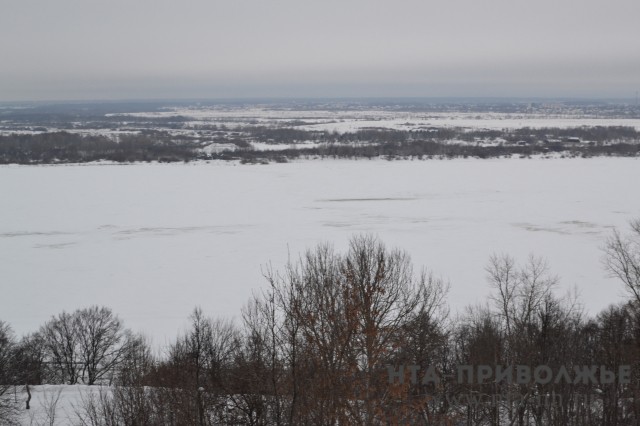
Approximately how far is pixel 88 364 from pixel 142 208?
21.7m

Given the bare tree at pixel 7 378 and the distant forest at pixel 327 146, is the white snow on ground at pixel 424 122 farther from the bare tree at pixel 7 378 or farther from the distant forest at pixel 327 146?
the bare tree at pixel 7 378

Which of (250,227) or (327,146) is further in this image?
(327,146)

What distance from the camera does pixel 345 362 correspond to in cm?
678

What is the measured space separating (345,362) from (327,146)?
2737 inches

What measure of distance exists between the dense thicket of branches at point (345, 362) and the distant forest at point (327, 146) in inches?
1902

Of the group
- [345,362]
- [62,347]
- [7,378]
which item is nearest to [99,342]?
[62,347]

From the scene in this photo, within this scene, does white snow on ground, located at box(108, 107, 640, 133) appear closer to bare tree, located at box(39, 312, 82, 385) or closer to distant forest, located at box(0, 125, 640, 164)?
distant forest, located at box(0, 125, 640, 164)

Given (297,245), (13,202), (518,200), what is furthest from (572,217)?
(13,202)

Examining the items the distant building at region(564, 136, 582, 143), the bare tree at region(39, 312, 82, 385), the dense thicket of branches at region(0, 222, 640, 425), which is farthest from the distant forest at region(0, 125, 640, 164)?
the dense thicket of branches at region(0, 222, 640, 425)

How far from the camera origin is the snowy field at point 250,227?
797 inches

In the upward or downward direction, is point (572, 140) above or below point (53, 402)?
above

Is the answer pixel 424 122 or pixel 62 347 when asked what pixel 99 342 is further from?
pixel 424 122

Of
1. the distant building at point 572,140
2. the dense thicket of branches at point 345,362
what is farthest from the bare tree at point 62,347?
the distant building at point 572,140

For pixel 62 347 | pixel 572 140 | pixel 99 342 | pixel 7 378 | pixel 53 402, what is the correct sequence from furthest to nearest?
1. pixel 572 140
2. pixel 99 342
3. pixel 62 347
4. pixel 7 378
5. pixel 53 402
